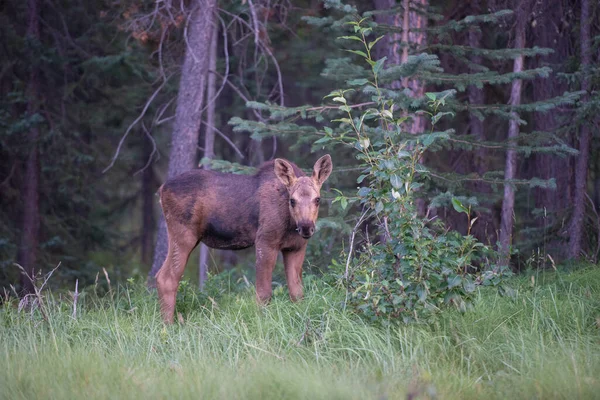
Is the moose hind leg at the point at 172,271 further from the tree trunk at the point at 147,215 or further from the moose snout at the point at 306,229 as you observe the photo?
the tree trunk at the point at 147,215

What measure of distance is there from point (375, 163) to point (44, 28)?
45.0 feet

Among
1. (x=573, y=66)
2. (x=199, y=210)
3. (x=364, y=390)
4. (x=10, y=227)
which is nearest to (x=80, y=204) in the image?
(x=10, y=227)

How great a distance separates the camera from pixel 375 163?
7.32 m

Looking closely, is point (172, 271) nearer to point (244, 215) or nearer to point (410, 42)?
point (244, 215)

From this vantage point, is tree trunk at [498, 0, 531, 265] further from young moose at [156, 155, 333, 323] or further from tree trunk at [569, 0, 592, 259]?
young moose at [156, 155, 333, 323]

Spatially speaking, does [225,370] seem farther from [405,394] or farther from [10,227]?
[10,227]

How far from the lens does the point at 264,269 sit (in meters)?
8.94

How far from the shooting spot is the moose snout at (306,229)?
8.18 meters

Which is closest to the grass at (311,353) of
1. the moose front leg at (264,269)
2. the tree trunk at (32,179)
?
the moose front leg at (264,269)

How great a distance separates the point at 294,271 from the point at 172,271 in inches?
58.6

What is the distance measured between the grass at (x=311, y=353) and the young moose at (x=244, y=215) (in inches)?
25.8

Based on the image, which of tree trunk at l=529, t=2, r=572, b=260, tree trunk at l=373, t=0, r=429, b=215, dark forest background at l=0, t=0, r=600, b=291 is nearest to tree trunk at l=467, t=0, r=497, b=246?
dark forest background at l=0, t=0, r=600, b=291

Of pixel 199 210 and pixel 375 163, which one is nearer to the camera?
pixel 375 163

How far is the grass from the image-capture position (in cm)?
567
